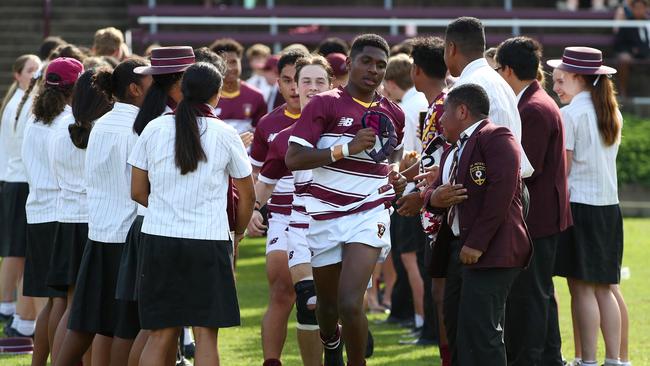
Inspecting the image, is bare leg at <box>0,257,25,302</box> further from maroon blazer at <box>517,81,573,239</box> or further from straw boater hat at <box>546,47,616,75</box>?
straw boater hat at <box>546,47,616,75</box>

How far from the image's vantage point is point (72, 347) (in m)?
7.39

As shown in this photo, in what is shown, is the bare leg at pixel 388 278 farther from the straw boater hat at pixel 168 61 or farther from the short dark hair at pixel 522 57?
the straw boater hat at pixel 168 61

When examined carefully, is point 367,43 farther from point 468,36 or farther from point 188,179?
point 188,179

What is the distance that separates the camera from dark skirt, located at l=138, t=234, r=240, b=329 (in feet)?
21.6

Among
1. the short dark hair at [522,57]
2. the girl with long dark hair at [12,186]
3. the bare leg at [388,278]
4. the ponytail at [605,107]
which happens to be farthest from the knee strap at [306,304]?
the bare leg at [388,278]

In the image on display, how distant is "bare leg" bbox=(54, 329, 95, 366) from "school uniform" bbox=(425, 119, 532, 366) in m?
2.34

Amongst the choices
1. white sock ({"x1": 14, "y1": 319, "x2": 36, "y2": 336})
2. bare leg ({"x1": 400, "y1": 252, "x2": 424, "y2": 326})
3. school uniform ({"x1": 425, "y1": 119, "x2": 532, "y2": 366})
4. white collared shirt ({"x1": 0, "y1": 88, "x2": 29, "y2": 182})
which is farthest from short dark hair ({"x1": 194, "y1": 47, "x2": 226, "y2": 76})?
white sock ({"x1": 14, "y1": 319, "x2": 36, "y2": 336})

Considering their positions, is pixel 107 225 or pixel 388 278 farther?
pixel 388 278

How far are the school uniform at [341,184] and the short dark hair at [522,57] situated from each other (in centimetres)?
107

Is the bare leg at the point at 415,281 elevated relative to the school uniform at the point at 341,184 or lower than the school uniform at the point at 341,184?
lower

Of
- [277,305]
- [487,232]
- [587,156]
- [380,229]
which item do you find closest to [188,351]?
[277,305]

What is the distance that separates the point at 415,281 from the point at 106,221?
3979mm

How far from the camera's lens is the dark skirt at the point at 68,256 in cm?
791

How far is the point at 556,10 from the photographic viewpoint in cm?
Result: 2466
